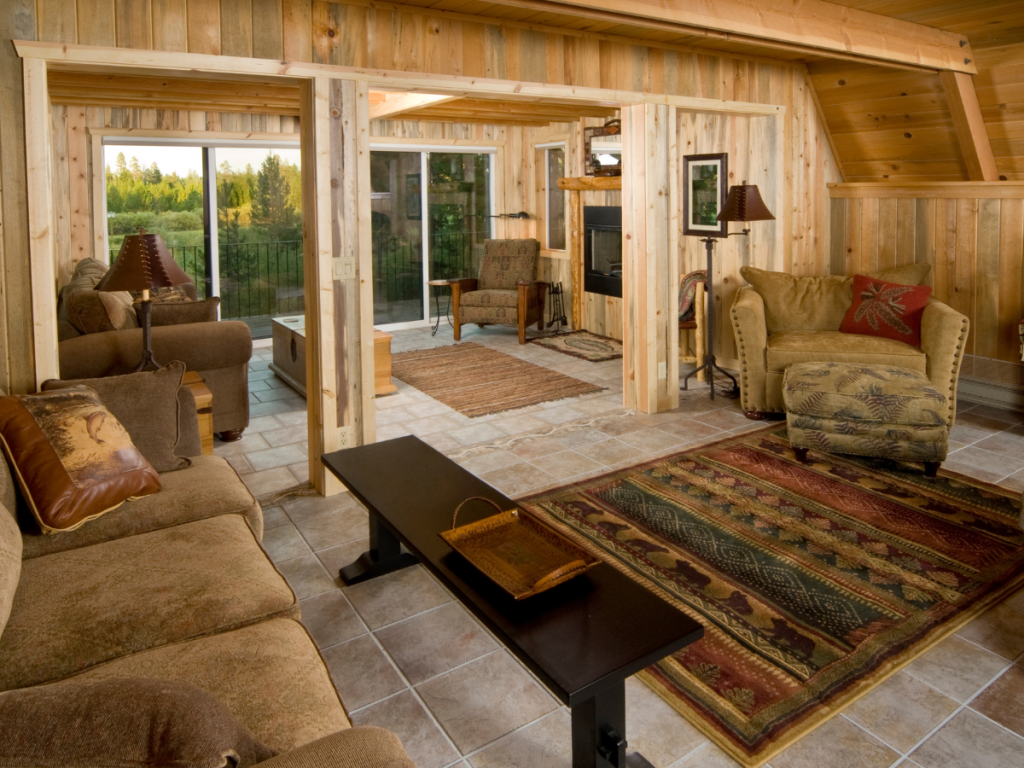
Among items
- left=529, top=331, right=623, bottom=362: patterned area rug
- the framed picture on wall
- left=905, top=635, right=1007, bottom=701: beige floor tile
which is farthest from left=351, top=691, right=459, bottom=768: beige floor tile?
left=529, top=331, right=623, bottom=362: patterned area rug

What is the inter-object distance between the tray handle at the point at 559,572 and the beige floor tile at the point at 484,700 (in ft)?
1.65

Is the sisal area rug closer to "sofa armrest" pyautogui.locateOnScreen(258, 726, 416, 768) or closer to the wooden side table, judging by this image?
the wooden side table

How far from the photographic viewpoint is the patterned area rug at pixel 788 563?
92.1 inches

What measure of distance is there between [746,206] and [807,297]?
2.47ft

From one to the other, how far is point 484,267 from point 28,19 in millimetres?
5356

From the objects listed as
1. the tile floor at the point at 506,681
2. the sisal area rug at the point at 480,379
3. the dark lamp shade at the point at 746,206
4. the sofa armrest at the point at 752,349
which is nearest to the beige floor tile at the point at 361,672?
the tile floor at the point at 506,681

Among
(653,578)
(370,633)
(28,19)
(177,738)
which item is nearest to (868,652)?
(653,578)

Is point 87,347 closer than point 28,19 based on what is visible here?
No

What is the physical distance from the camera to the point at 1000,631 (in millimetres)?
2619

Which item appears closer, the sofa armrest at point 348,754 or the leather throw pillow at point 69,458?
the sofa armrest at point 348,754

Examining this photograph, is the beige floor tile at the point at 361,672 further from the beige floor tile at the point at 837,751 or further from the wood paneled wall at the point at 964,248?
the wood paneled wall at the point at 964,248

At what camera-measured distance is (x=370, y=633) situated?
268cm

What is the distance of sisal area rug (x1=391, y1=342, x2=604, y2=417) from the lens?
→ 555cm

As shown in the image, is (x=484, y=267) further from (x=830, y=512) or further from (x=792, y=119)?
(x=830, y=512)
